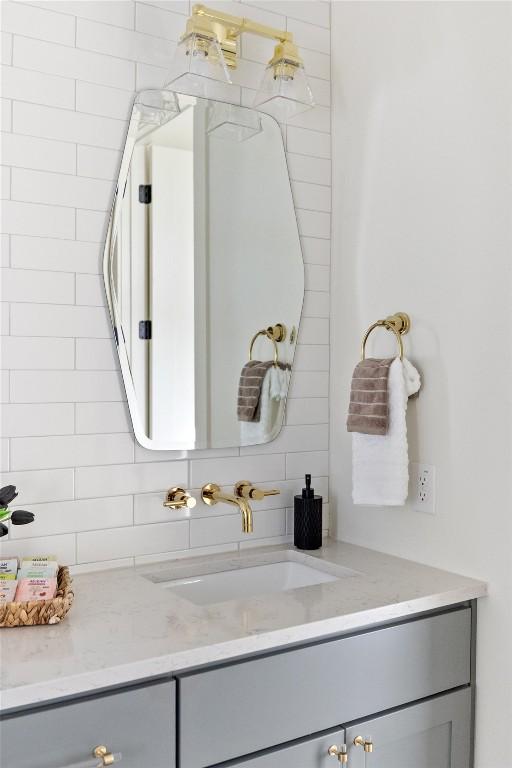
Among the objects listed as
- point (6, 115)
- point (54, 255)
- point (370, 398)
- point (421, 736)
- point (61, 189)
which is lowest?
point (421, 736)

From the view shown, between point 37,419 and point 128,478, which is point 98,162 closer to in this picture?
point 37,419

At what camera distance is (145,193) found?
72.9 inches

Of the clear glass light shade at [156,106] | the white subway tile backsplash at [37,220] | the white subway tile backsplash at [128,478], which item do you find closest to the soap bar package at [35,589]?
the white subway tile backsplash at [128,478]

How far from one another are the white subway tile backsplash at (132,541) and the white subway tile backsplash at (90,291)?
1.79 feet

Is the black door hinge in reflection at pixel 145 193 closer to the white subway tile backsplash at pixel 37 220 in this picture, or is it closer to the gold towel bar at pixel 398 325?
the white subway tile backsplash at pixel 37 220

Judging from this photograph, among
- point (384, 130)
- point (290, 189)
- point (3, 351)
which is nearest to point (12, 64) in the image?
point (3, 351)

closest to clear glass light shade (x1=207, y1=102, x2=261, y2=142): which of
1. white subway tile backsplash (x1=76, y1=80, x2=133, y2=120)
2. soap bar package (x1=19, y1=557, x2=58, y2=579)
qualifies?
white subway tile backsplash (x1=76, y1=80, x2=133, y2=120)

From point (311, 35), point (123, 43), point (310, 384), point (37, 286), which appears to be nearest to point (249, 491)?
point (310, 384)

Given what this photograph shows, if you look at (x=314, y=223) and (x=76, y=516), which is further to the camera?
(x=314, y=223)

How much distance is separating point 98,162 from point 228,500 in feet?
2.88

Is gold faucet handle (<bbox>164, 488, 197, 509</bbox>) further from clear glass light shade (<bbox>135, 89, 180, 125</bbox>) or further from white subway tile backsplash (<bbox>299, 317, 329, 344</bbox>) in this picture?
clear glass light shade (<bbox>135, 89, 180, 125</bbox>)

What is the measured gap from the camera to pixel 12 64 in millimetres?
1685

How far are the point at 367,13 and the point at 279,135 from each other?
0.40 m

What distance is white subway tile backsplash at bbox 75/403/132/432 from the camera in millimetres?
1780
